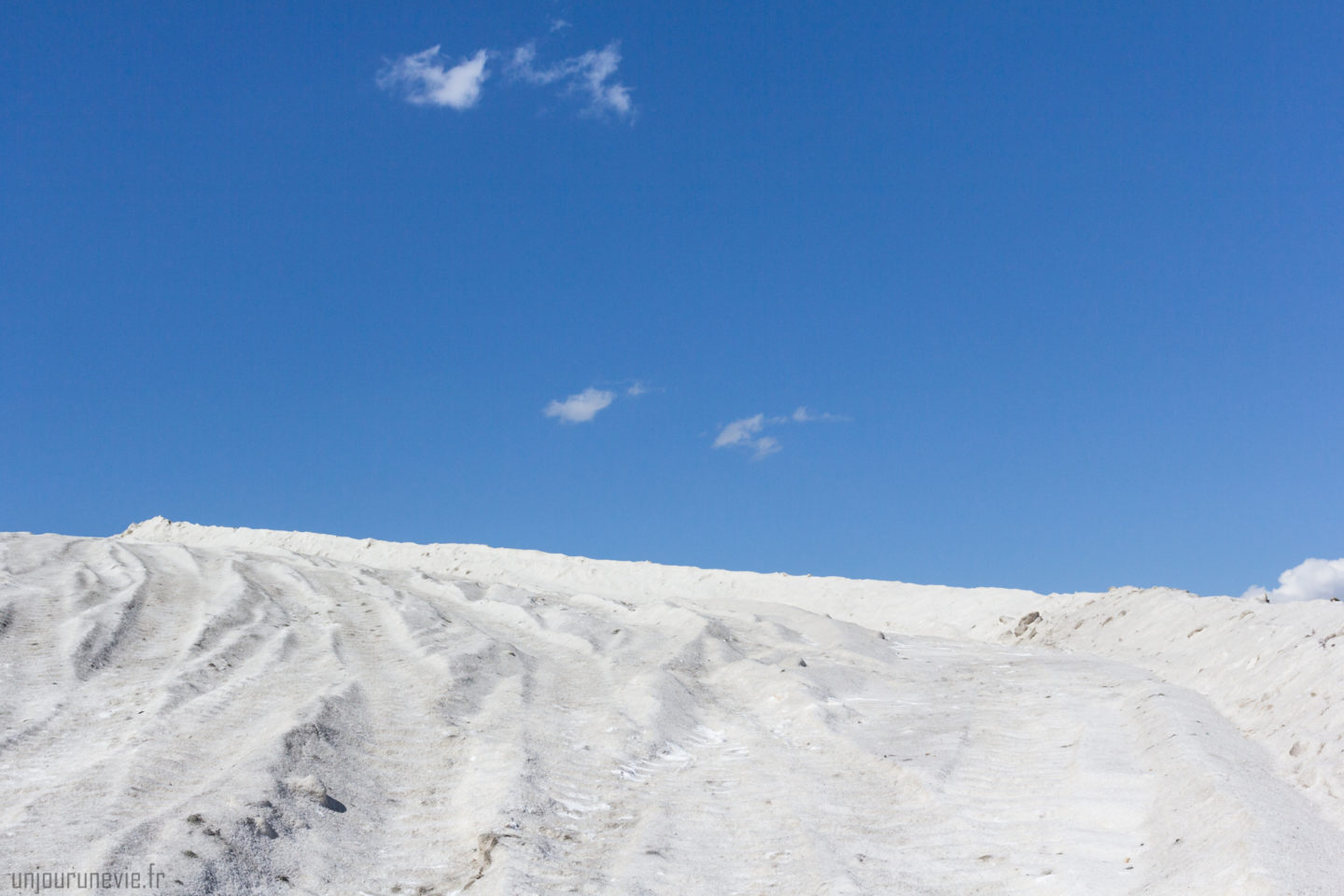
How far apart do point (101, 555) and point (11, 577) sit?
6.52ft

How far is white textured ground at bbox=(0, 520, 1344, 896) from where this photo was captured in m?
3.97

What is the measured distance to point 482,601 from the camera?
11.4 metres

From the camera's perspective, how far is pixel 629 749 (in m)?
5.90

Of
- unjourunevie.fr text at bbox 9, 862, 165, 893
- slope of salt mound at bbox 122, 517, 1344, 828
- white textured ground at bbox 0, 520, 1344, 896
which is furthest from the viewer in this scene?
slope of salt mound at bbox 122, 517, 1344, 828

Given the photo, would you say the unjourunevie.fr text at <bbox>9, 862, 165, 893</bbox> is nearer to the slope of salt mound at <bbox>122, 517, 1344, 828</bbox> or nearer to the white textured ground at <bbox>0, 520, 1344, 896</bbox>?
the white textured ground at <bbox>0, 520, 1344, 896</bbox>

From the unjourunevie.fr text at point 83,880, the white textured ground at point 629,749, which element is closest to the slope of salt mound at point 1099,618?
the white textured ground at point 629,749

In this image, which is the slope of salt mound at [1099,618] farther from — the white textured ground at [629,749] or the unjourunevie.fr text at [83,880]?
the unjourunevie.fr text at [83,880]

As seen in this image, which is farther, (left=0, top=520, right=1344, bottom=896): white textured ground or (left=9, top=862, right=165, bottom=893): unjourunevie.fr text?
(left=0, top=520, right=1344, bottom=896): white textured ground

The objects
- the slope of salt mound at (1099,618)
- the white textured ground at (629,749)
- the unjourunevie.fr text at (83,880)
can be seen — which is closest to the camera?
the unjourunevie.fr text at (83,880)

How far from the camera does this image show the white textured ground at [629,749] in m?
3.97

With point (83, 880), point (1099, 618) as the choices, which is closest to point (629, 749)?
point (83, 880)

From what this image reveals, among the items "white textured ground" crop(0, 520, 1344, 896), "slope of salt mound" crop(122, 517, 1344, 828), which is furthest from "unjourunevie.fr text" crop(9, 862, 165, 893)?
"slope of salt mound" crop(122, 517, 1344, 828)

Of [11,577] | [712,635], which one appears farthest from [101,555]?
[712,635]

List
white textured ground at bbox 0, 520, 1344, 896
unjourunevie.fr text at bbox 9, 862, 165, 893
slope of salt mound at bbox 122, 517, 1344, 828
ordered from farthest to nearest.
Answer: slope of salt mound at bbox 122, 517, 1344, 828, white textured ground at bbox 0, 520, 1344, 896, unjourunevie.fr text at bbox 9, 862, 165, 893
